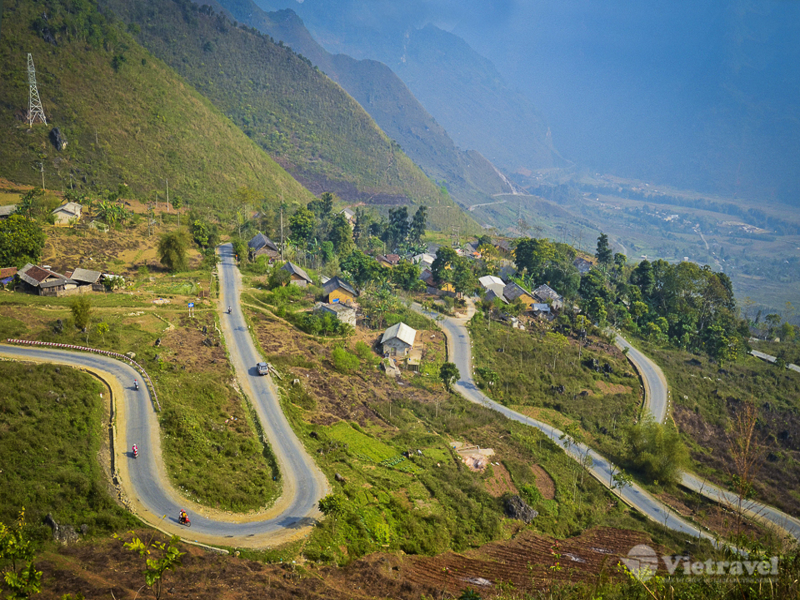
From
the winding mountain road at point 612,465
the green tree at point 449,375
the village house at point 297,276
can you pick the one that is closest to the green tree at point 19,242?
the village house at point 297,276

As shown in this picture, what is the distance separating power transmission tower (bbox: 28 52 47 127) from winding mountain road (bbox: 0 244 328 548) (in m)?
73.1

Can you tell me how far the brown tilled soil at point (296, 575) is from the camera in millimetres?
18109

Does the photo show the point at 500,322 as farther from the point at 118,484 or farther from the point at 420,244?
the point at 118,484

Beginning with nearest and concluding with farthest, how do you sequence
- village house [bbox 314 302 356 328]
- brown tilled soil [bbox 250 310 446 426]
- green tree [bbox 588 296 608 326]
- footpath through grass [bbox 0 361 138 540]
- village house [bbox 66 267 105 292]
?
footpath through grass [bbox 0 361 138 540] → brown tilled soil [bbox 250 310 446 426] → village house [bbox 66 267 105 292] → village house [bbox 314 302 356 328] → green tree [bbox 588 296 608 326]

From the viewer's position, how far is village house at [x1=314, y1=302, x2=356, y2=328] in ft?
197

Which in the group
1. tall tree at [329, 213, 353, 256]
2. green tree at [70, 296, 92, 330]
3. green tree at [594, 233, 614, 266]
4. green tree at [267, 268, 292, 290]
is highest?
green tree at [594, 233, 614, 266]

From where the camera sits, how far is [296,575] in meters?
21.0

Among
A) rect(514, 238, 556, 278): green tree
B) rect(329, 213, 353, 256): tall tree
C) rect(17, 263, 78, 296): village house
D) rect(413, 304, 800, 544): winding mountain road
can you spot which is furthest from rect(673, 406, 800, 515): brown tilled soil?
rect(17, 263, 78, 296): village house

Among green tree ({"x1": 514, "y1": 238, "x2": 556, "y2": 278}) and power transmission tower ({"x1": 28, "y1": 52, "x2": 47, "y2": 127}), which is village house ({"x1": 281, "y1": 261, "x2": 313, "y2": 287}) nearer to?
green tree ({"x1": 514, "y1": 238, "x2": 556, "y2": 278})

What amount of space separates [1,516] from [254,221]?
262 ft

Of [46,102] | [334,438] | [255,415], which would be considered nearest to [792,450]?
[334,438]

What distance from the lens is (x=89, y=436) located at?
1118 inches

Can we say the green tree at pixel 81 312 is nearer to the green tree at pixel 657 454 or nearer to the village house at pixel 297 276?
the village house at pixel 297 276

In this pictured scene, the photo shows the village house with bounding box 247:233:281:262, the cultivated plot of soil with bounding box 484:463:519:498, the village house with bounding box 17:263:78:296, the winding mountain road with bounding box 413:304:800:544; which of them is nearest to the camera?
the cultivated plot of soil with bounding box 484:463:519:498
